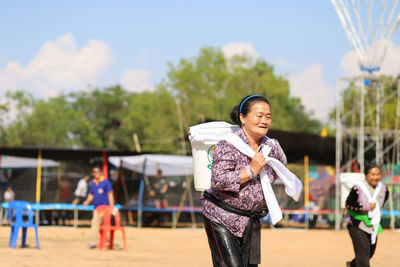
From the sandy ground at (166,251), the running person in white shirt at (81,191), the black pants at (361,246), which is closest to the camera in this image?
the black pants at (361,246)

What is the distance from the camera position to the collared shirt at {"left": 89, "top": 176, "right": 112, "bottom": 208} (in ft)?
49.1

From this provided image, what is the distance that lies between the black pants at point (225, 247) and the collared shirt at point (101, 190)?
33.3 feet

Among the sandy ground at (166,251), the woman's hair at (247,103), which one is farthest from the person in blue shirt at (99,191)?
the woman's hair at (247,103)

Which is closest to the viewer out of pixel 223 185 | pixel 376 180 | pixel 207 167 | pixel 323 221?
pixel 223 185

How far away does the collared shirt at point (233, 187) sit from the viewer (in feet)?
15.6

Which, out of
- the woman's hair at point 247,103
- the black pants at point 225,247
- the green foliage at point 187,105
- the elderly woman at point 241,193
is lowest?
the black pants at point 225,247

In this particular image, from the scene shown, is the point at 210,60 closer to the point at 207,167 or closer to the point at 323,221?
the point at 323,221

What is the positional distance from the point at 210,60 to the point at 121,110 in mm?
27753

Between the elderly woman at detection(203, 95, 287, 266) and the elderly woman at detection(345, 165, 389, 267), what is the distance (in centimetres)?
383

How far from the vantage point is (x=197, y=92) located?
62812 mm

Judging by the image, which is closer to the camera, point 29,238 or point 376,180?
point 376,180

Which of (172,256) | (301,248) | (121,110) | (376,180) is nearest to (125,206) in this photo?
(301,248)

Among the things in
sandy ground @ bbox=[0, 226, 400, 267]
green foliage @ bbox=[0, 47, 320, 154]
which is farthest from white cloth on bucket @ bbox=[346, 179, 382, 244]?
green foliage @ bbox=[0, 47, 320, 154]

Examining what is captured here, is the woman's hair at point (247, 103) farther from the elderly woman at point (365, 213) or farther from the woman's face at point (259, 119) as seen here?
the elderly woman at point (365, 213)
